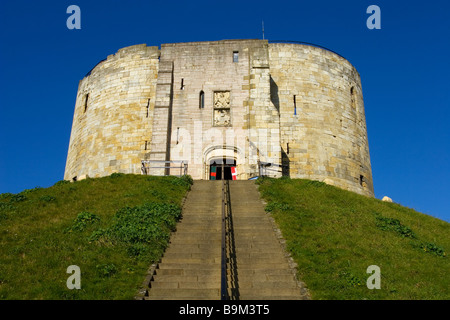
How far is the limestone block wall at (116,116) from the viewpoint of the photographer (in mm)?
26219

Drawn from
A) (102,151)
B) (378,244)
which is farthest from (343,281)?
(102,151)

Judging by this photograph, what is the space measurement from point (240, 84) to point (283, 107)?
289 cm

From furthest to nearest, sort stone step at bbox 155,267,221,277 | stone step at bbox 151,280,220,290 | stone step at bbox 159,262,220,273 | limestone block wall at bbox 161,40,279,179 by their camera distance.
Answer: limestone block wall at bbox 161,40,279,179, stone step at bbox 159,262,220,273, stone step at bbox 155,267,221,277, stone step at bbox 151,280,220,290

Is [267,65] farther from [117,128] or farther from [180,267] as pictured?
[180,267]

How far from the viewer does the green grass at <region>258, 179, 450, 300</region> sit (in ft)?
34.9

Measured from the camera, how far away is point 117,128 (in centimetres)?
2691

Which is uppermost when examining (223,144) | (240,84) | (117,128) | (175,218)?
(240,84)

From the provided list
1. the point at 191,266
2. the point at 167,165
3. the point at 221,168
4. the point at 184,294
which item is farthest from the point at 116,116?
the point at 184,294

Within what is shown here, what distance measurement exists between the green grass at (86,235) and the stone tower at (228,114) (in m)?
5.28

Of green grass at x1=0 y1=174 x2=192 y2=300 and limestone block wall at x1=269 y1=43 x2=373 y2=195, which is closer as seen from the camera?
green grass at x1=0 y1=174 x2=192 y2=300

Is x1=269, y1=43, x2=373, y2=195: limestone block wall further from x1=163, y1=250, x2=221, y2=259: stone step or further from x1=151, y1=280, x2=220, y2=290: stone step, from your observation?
x1=151, y1=280, x2=220, y2=290: stone step

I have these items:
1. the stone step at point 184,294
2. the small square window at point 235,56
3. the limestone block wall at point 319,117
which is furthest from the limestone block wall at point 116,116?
the stone step at point 184,294

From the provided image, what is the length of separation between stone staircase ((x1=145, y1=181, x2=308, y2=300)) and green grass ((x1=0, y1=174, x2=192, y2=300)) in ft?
1.61

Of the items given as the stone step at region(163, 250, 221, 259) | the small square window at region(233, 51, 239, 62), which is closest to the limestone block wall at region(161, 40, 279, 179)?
the small square window at region(233, 51, 239, 62)
